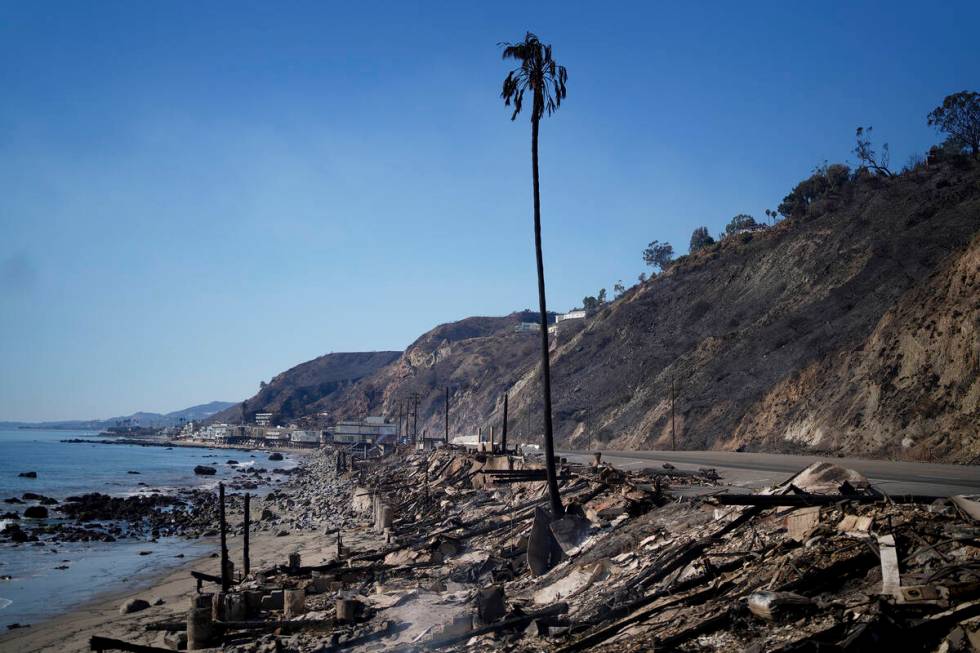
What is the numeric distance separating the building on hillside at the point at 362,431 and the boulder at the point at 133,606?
111 m

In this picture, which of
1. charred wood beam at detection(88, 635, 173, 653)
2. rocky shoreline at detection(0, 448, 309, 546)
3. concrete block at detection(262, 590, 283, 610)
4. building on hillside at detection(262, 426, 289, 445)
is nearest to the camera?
charred wood beam at detection(88, 635, 173, 653)

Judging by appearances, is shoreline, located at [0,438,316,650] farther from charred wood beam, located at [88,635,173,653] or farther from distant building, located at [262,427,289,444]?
distant building, located at [262,427,289,444]

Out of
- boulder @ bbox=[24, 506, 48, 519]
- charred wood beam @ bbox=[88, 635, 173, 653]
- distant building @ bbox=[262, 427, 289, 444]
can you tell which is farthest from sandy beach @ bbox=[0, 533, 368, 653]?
distant building @ bbox=[262, 427, 289, 444]

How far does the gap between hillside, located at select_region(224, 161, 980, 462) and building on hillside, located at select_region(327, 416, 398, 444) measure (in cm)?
4949

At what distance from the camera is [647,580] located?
1070 centimetres

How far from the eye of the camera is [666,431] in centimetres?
5341

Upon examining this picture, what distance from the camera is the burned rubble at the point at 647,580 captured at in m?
7.38

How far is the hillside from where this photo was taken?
31.9 m

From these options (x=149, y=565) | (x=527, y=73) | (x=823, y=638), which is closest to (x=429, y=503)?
(x=149, y=565)

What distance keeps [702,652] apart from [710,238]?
11338 cm

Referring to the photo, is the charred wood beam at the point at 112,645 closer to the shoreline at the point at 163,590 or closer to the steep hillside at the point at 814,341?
the shoreline at the point at 163,590

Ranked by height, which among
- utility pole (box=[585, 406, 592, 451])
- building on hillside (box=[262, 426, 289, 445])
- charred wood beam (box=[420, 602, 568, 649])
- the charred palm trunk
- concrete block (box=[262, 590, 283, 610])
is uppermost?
the charred palm trunk

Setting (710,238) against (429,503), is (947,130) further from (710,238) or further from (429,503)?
(429,503)

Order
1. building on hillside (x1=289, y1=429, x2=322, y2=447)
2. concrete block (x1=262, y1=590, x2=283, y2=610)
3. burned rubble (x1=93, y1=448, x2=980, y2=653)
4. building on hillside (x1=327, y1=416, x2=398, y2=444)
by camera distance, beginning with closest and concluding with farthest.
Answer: burned rubble (x1=93, y1=448, x2=980, y2=653), concrete block (x1=262, y1=590, x2=283, y2=610), building on hillside (x1=327, y1=416, x2=398, y2=444), building on hillside (x1=289, y1=429, x2=322, y2=447)
